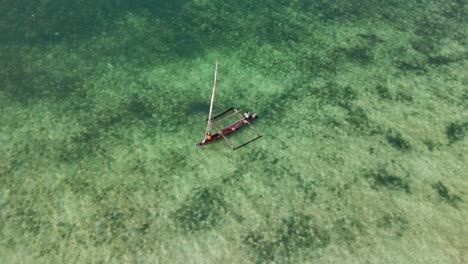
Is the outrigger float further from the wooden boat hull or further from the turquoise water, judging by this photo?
the turquoise water

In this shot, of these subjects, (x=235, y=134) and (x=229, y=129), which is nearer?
(x=229, y=129)

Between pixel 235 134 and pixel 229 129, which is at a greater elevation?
pixel 229 129

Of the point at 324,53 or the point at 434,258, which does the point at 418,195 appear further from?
the point at 324,53

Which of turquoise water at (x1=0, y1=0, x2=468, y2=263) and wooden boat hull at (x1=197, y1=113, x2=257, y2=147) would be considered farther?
wooden boat hull at (x1=197, y1=113, x2=257, y2=147)

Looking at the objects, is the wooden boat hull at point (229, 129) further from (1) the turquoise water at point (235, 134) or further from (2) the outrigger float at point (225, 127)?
(1) the turquoise water at point (235, 134)

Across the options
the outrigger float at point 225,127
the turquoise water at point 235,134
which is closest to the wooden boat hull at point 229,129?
the outrigger float at point 225,127

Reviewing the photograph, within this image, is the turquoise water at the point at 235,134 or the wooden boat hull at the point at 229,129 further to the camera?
the wooden boat hull at the point at 229,129

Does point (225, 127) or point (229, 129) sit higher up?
point (229, 129)

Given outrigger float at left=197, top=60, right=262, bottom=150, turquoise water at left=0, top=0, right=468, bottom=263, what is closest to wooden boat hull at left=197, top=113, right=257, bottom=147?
outrigger float at left=197, top=60, right=262, bottom=150
